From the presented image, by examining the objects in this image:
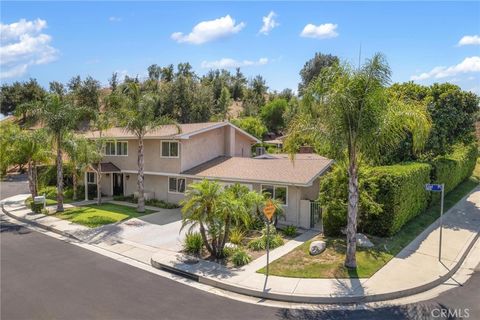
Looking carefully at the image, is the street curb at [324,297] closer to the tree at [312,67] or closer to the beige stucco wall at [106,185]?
the beige stucco wall at [106,185]

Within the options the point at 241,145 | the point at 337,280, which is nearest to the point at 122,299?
the point at 337,280

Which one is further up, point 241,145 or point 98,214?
point 241,145

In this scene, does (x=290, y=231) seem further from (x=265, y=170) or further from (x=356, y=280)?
(x=356, y=280)

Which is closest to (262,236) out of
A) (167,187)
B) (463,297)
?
(463,297)

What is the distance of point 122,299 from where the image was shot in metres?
10.5

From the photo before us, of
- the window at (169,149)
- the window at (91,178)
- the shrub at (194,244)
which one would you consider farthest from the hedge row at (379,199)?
the window at (91,178)

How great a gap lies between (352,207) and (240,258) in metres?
4.47

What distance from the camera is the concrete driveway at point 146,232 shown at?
16.4m

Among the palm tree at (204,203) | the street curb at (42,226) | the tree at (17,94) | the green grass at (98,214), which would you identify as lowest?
the street curb at (42,226)

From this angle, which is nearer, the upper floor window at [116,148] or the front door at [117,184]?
the upper floor window at [116,148]

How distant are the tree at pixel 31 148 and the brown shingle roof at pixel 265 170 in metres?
10.2

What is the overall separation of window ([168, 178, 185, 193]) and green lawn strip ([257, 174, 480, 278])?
11034 mm

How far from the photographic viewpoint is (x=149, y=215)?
21.4 meters

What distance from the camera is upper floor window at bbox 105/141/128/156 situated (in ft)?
88.1
